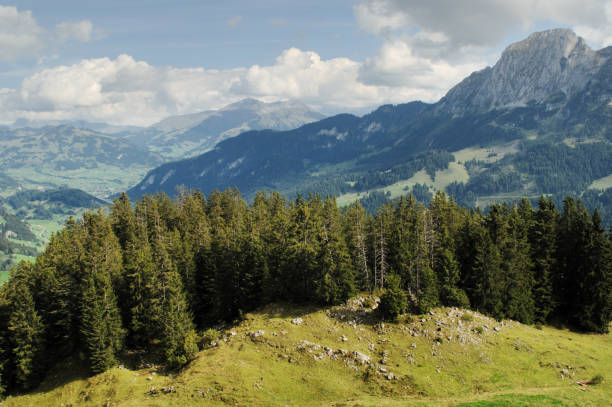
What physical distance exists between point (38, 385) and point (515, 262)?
3014 inches

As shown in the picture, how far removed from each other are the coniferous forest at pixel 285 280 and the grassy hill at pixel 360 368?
3278 millimetres

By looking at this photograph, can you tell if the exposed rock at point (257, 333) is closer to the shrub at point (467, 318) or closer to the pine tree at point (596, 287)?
the shrub at point (467, 318)

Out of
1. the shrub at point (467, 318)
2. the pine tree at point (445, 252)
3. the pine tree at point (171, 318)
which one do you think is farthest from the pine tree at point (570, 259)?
the pine tree at point (171, 318)

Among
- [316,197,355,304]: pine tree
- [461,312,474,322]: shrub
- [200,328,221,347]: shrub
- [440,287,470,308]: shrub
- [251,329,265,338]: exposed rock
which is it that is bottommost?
[200,328,221,347]: shrub

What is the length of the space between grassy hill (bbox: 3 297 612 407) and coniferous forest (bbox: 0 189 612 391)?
10.8 feet

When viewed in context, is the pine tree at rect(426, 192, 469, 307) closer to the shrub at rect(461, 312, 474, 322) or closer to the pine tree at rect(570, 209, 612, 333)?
the shrub at rect(461, 312, 474, 322)

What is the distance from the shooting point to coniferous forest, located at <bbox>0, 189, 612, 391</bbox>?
174 feet

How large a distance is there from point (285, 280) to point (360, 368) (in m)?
19.9

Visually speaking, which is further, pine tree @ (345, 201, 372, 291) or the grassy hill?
pine tree @ (345, 201, 372, 291)

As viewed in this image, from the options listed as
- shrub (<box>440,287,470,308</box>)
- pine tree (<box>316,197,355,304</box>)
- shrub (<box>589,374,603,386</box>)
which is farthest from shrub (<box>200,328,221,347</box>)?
shrub (<box>589,374,603,386</box>)

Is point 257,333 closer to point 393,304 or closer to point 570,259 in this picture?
point 393,304

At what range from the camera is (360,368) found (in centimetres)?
4472

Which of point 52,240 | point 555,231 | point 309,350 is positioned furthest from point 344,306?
point 52,240

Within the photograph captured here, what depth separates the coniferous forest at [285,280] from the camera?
53125mm
